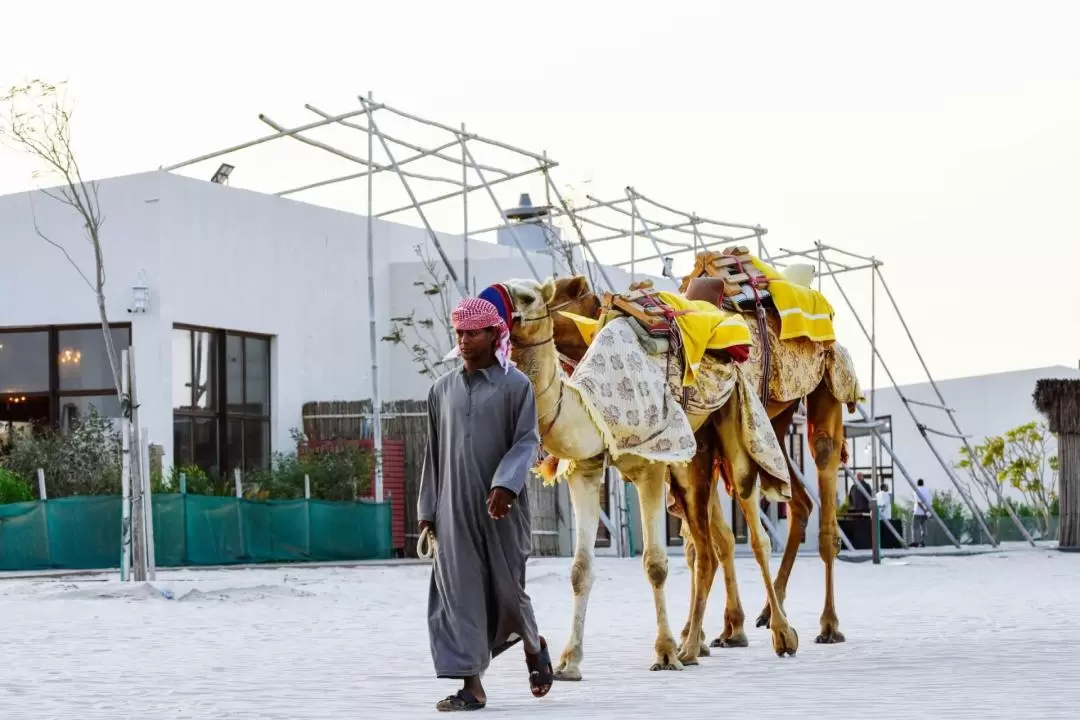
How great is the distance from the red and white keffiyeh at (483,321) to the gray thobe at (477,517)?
0.07 meters

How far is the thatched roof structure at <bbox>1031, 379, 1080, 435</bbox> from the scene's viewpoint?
95.2 feet

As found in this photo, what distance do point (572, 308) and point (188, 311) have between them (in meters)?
18.9

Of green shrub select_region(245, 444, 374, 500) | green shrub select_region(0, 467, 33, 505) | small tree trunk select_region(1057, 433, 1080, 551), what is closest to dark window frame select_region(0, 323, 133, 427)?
green shrub select_region(245, 444, 374, 500)

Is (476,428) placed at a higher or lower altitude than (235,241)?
lower

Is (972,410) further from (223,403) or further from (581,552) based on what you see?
(581,552)

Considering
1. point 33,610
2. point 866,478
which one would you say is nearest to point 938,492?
point 866,478

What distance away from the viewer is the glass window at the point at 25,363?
28141 millimetres

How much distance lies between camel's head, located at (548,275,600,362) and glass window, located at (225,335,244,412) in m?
19.4

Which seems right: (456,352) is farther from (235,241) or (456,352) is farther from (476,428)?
(235,241)

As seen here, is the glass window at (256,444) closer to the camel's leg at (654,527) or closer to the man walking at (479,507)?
the camel's leg at (654,527)

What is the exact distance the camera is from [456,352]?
753cm

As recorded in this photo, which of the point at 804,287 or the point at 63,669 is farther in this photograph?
the point at 804,287

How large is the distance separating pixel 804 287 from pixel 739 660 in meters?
3.47

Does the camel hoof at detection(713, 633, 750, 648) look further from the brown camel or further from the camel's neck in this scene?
the camel's neck
